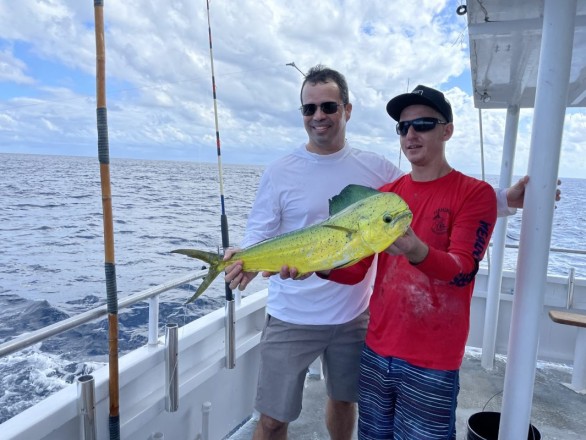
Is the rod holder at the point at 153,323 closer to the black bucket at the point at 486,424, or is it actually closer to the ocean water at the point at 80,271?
the ocean water at the point at 80,271

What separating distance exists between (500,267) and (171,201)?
20.7 meters

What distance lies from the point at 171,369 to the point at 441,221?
5.83 ft

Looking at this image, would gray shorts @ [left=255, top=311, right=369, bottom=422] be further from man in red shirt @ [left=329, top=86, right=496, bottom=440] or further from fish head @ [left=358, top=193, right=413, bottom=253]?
fish head @ [left=358, top=193, right=413, bottom=253]

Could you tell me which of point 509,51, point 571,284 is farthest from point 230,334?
point 571,284

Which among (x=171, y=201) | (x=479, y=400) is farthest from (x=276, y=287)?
(x=171, y=201)

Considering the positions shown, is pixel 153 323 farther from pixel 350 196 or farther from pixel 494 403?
pixel 494 403

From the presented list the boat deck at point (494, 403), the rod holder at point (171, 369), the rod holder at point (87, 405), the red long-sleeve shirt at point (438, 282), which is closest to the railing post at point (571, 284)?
the boat deck at point (494, 403)

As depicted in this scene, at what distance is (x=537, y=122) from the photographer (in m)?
1.91

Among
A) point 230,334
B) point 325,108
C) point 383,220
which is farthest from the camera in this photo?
point 230,334

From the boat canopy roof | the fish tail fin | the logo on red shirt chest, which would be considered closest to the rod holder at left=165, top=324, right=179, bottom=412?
the fish tail fin

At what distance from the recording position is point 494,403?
401 cm

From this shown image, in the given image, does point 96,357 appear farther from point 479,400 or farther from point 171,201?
point 171,201

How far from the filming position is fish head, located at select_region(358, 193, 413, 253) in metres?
1.60

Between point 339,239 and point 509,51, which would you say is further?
point 509,51
